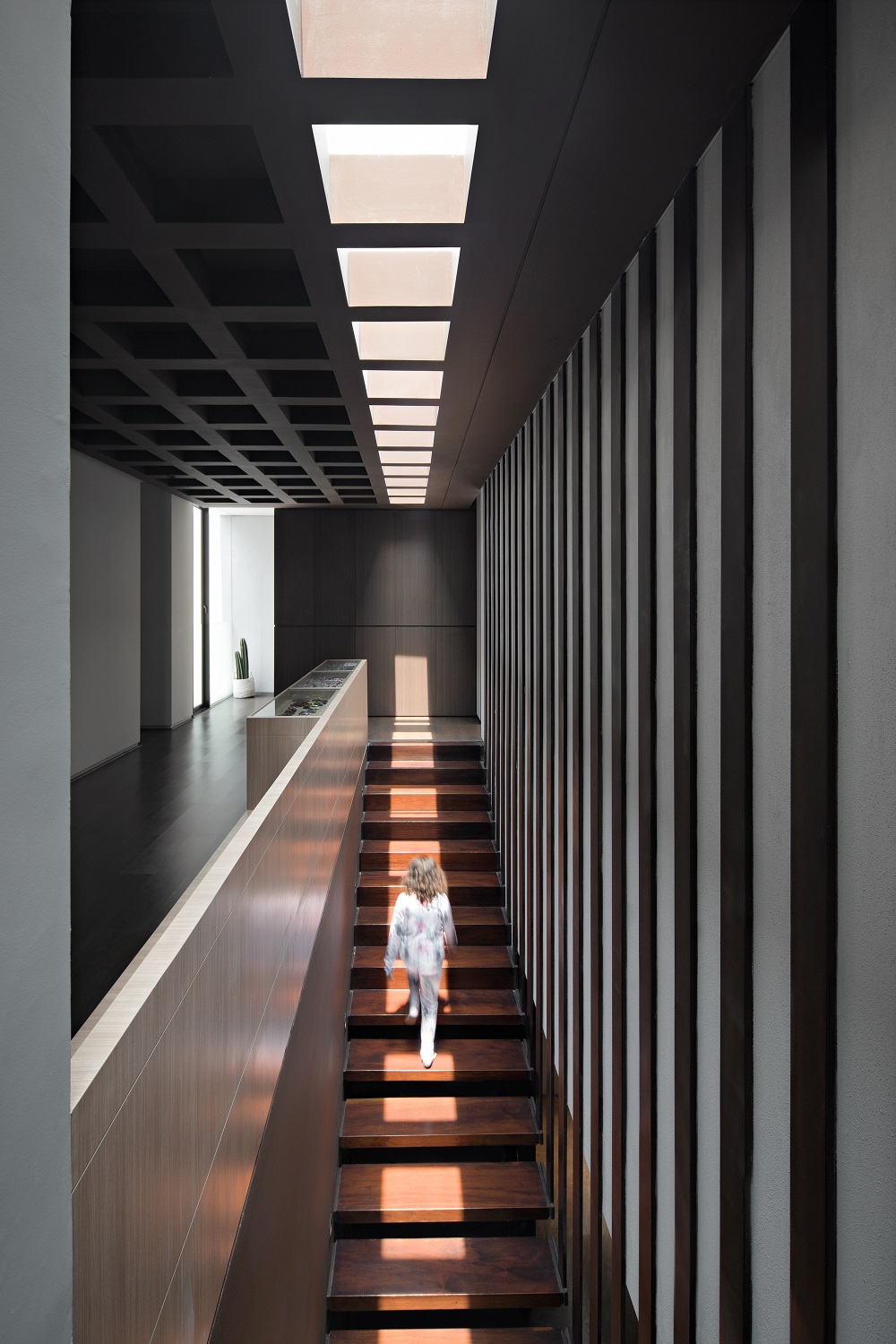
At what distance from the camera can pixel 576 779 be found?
3779 mm

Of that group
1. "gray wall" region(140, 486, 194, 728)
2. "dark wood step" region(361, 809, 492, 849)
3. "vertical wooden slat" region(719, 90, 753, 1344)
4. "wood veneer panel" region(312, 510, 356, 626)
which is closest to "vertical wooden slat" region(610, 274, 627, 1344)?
"vertical wooden slat" region(719, 90, 753, 1344)

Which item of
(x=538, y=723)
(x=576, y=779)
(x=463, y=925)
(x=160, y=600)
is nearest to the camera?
(x=576, y=779)

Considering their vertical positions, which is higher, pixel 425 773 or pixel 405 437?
pixel 405 437

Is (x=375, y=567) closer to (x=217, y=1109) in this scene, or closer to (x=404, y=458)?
(x=404, y=458)

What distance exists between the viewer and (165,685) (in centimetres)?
1045

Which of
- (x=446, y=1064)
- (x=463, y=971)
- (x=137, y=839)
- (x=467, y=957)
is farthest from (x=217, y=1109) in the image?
(x=467, y=957)

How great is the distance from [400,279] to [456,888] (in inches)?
201

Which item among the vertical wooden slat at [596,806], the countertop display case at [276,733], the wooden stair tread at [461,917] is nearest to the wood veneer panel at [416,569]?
the wooden stair tread at [461,917]

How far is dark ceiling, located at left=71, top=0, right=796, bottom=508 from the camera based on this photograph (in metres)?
1.73

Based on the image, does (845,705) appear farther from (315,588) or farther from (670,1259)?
(315,588)

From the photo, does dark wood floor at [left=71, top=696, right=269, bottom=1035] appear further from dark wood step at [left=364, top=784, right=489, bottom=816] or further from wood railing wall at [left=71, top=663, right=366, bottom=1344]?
dark wood step at [left=364, top=784, right=489, bottom=816]

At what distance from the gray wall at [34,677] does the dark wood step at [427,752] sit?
785cm

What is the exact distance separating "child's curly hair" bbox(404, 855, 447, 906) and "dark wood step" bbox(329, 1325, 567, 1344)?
2391 millimetres

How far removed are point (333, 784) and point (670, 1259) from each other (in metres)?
3.25
